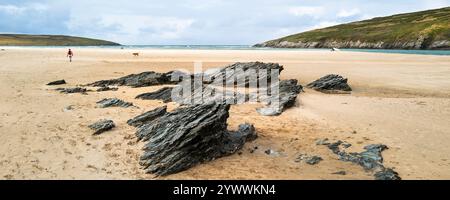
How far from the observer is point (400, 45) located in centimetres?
15112

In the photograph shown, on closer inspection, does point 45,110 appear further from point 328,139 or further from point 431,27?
point 431,27

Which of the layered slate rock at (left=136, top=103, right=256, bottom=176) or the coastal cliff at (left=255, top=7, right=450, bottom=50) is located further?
the coastal cliff at (left=255, top=7, right=450, bottom=50)

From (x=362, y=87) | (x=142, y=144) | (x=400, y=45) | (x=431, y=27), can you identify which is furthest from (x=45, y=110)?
(x=431, y=27)

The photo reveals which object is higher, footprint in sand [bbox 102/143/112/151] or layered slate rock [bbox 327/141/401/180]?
footprint in sand [bbox 102/143/112/151]

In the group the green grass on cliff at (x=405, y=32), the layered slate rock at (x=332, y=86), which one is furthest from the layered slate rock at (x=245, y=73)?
the green grass on cliff at (x=405, y=32)

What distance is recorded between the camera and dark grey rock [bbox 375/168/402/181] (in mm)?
12481

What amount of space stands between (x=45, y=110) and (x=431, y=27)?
16426cm

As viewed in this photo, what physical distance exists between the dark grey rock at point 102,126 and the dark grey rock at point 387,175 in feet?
34.5

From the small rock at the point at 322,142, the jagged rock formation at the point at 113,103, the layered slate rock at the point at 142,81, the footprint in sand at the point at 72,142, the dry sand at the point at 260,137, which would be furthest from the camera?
the layered slate rock at the point at 142,81

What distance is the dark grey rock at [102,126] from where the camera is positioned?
55.9 ft

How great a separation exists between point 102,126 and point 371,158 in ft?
34.5

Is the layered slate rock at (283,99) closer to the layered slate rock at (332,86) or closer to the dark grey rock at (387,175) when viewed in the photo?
the layered slate rock at (332,86)

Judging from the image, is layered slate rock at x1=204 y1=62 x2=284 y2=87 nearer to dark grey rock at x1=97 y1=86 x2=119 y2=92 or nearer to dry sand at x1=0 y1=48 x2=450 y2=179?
dry sand at x1=0 y1=48 x2=450 y2=179

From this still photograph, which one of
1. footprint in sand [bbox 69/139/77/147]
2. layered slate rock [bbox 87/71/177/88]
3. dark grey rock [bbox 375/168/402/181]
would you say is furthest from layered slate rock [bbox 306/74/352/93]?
footprint in sand [bbox 69/139/77/147]
